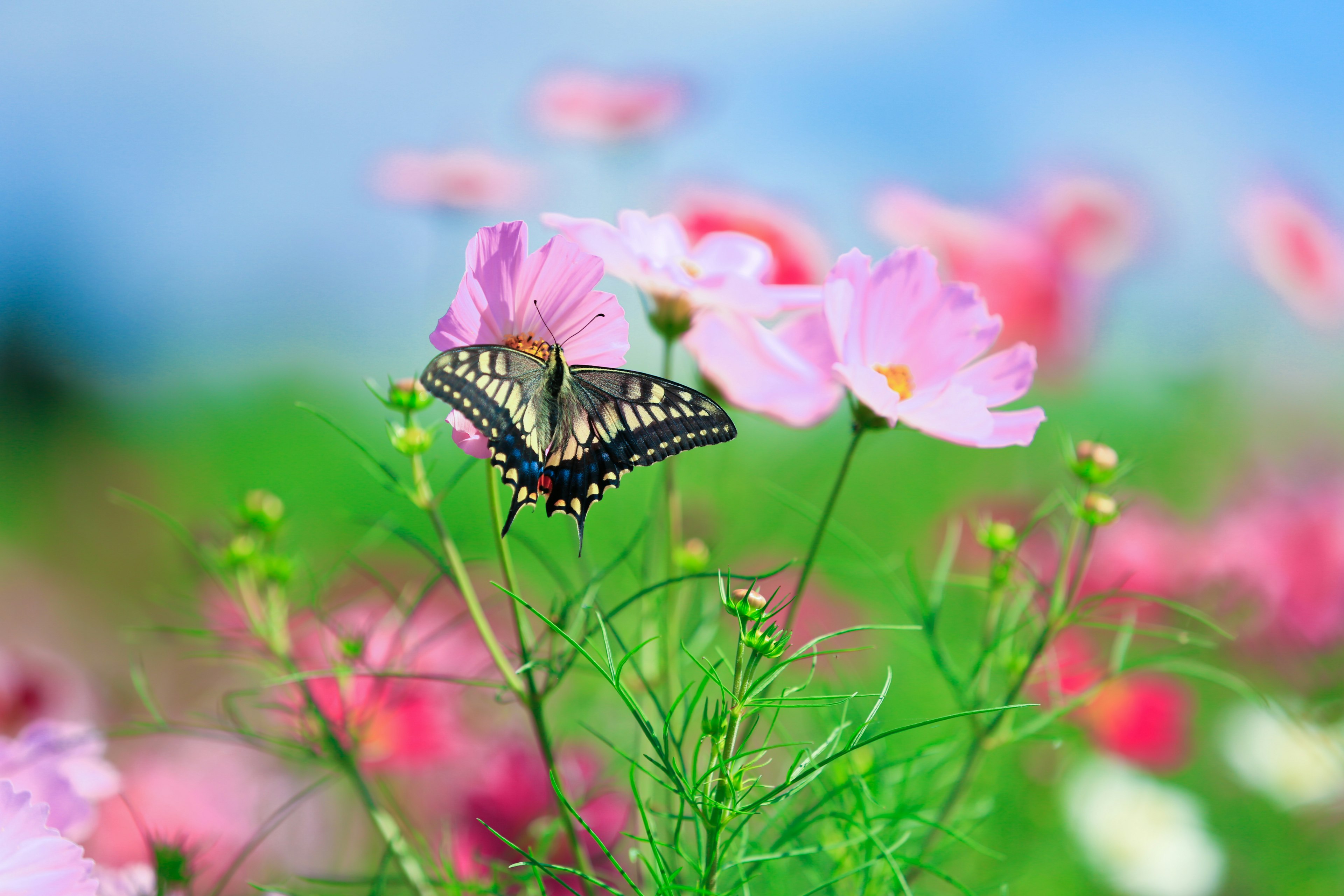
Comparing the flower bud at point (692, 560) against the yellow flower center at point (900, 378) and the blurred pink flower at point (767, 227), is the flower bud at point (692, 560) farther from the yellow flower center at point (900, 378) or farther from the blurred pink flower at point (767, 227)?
the blurred pink flower at point (767, 227)

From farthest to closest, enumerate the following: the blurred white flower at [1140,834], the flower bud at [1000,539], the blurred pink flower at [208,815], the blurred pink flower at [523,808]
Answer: the blurred white flower at [1140,834], the blurred pink flower at [208,815], the blurred pink flower at [523,808], the flower bud at [1000,539]

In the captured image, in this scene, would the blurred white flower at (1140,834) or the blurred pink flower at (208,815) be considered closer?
the blurred pink flower at (208,815)

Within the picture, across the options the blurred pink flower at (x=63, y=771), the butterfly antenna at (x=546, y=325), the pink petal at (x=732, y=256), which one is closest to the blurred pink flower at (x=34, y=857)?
the blurred pink flower at (x=63, y=771)

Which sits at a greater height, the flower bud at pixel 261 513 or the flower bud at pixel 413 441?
the flower bud at pixel 261 513

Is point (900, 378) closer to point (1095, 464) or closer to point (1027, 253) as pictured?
point (1095, 464)

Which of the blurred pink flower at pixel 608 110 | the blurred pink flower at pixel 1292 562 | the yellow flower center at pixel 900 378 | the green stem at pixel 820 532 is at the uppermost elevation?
the blurred pink flower at pixel 608 110

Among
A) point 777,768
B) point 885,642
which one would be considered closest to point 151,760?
point 777,768

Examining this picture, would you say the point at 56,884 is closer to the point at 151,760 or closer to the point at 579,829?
the point at 579,829

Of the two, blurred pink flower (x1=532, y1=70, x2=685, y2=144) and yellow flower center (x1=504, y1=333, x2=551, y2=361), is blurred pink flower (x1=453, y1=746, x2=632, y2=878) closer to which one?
yellow flower center (x1=504, y1=333, x2=551, y2=361)
